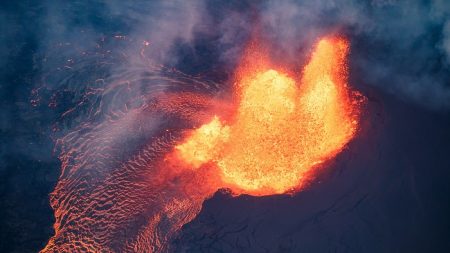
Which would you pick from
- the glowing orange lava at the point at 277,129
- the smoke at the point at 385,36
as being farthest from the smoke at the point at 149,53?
the glowing orange lava at the point at 277,129

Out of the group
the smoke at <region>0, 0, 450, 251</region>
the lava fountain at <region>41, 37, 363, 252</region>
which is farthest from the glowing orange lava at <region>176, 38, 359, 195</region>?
the smoke at <region>0, 0, 450, 251</region>

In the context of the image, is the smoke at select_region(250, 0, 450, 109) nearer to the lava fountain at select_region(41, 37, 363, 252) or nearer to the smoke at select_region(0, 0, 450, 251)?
the smoke at select_region(0, 0, 450, 251)

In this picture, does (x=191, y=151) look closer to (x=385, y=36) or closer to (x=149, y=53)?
(x=149, y=53)

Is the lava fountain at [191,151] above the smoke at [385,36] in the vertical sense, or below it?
below

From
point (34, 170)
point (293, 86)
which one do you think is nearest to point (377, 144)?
point (293, 86)

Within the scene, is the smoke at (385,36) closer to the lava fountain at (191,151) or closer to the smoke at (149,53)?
the smoke at (149,53)

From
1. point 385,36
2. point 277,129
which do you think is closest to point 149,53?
point 277,129

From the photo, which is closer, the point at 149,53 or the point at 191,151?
the point at 191,151
